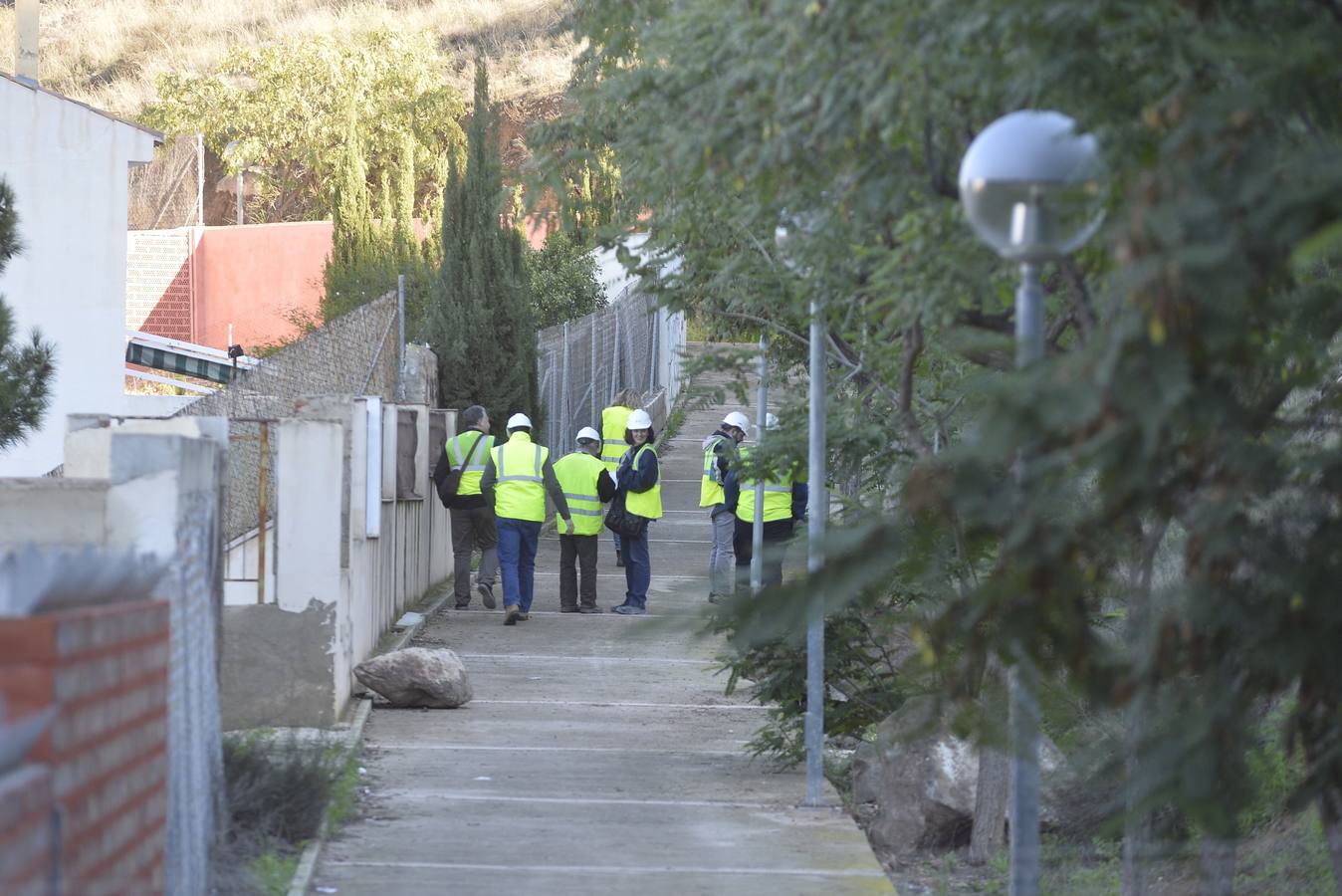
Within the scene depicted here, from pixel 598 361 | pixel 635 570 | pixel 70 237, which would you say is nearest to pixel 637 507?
pixel 635 570

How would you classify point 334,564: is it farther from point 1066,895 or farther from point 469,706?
point 1066,895

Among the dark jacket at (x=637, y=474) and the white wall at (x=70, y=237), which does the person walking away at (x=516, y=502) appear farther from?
the white wall at (x=70, y=237)

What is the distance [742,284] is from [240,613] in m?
3.53

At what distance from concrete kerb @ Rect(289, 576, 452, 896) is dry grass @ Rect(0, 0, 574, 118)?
35697mm

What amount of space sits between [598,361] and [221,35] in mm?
36544

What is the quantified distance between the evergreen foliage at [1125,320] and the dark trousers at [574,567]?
32.6 ft

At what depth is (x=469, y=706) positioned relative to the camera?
440 inches

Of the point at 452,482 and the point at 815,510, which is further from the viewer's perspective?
the point at 452,482

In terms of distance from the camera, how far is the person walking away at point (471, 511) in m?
15.2

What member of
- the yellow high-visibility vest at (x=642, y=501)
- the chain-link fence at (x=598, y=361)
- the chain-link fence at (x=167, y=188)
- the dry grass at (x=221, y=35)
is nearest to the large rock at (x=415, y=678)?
the yellow high-visibility vest at (x=642, y=501)

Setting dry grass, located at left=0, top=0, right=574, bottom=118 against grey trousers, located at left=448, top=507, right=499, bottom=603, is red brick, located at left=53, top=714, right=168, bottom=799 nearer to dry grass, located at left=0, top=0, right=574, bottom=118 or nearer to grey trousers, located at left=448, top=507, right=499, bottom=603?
grey trousers, located at left=448, top=507, right=499, bottom=603

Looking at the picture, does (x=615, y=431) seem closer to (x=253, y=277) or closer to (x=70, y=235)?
(x=70, y=235)

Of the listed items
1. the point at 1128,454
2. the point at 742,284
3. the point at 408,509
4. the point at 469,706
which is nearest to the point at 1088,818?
the point at 742,284

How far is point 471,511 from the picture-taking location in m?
15.4
